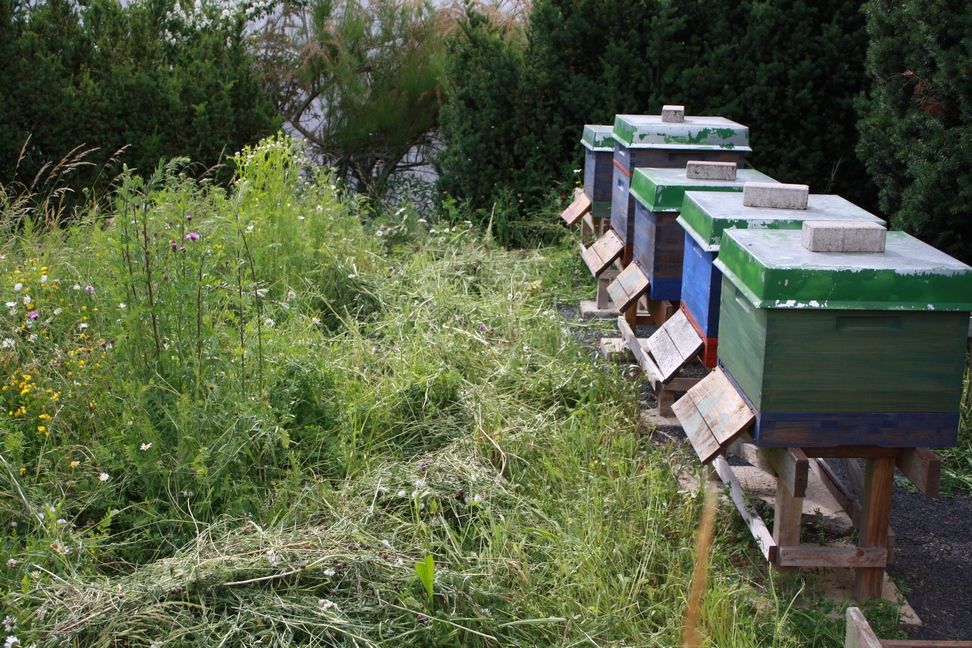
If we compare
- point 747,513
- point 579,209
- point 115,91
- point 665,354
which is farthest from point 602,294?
point 115,91

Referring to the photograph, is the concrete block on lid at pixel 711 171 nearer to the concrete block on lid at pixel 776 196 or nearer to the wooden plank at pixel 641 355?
the concrete block on lid at pixel 776 196

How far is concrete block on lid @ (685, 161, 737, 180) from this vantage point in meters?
4.56

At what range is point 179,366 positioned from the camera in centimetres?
388

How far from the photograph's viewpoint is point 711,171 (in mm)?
4574

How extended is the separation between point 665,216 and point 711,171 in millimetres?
310

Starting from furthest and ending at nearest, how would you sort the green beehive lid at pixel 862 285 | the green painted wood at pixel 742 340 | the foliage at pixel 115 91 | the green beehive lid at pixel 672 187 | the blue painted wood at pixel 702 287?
1. the foliage at pixel 115 91
2. the green beehive lid at pixel 672 187
3. the blue painted wood at pixel 702 287
4. the green painted wood at pixel 742 340
5. the green beehive lid at pixel 862 285

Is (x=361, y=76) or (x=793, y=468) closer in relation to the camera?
(x=793, y=468)

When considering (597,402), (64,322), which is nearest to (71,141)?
(64,322)

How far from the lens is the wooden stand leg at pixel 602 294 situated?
664 cm

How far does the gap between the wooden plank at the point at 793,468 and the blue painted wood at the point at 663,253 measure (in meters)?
1.43

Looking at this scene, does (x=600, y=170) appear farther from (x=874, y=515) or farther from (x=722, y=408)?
(x=874, y=515)

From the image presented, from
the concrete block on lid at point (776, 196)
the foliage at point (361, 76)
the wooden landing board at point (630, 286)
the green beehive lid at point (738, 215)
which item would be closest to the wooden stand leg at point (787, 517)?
the green beehive lid at point (738, 215)

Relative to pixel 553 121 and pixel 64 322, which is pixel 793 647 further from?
pixel 553 121

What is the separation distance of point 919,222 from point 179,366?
395 centimetres
